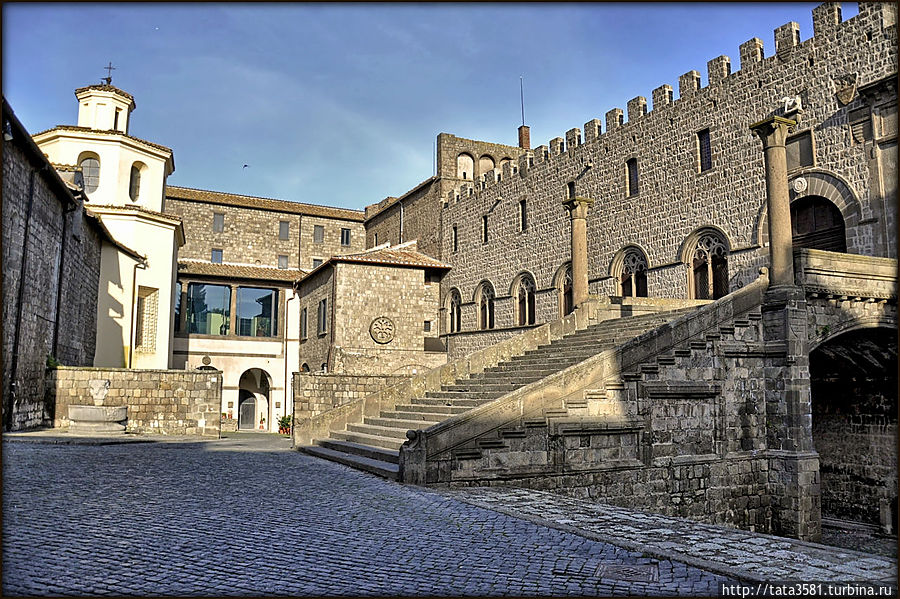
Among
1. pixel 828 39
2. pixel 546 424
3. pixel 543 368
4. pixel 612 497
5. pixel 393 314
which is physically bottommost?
pixel 612 497

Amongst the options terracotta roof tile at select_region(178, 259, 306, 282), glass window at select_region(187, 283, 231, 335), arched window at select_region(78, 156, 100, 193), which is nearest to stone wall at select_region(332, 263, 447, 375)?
terracotta roof tile at select_region(178, 259, 306, 282)

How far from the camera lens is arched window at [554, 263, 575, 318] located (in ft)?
79.7

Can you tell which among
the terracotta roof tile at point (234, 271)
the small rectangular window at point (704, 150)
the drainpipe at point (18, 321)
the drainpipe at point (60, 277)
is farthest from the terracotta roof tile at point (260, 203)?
the small rectangular window at point (704, 150)

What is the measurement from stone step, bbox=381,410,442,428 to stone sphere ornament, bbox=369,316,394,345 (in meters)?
12.2

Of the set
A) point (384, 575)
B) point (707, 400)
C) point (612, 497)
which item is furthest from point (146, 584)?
point (707, 400)

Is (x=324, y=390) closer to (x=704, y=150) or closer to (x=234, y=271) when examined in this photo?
(x=704, y=150)

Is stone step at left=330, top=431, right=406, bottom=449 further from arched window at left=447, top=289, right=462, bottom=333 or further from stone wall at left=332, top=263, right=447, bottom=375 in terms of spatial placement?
arched window at left=447, top=289, right=462, bottom=333

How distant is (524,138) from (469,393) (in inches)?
951

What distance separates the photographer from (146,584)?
14.4ft

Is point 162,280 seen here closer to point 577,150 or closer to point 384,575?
point 577,150

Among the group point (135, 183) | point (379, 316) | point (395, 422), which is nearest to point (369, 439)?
point (395, 422)

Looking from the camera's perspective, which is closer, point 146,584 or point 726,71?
point 146,584

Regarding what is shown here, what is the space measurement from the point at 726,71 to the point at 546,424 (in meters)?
13.4

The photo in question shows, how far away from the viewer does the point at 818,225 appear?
16.4 m
